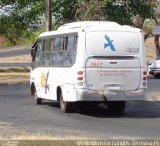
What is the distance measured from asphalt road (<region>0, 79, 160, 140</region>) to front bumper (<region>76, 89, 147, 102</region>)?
0.55m

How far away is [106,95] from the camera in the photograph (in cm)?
1848

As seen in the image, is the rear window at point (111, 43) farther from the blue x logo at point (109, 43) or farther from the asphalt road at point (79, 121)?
the asphalt road at point (79, 121)

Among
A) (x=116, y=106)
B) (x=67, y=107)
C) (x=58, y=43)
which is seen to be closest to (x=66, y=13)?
(x=58, y=43)

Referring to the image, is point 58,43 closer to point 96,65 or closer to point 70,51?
point 70,51

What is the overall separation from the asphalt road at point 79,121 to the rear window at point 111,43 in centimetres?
195

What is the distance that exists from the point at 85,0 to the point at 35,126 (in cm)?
2628

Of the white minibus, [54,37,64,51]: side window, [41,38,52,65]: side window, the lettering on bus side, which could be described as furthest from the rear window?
[41,38,52,65]: side window

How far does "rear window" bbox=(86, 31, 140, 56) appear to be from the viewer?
61.1 ft

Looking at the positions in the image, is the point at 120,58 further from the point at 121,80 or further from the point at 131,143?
the point at 131,143

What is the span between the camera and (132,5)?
44438mm

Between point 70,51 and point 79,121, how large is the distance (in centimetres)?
292

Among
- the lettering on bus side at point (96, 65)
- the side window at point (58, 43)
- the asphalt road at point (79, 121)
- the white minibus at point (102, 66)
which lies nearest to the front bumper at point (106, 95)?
the white minibus at point (102, 66)

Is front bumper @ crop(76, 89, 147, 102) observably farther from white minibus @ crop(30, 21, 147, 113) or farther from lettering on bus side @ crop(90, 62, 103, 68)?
lettering on bus side @ crop(90, 62, 103, 68)

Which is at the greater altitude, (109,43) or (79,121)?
(109,43)
